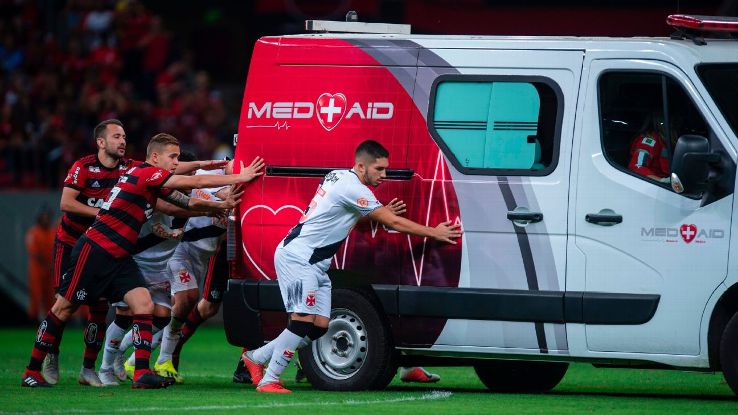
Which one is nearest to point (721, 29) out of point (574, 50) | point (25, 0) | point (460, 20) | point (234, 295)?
point (574, 50)

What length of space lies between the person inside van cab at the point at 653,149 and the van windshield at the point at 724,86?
0.32 metres

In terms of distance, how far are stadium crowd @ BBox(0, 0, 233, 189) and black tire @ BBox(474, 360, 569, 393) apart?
11.0 meters

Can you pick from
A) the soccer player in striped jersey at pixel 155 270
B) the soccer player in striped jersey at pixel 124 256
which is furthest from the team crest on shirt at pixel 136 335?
the soccer player in striped jersey at pixel 155 270

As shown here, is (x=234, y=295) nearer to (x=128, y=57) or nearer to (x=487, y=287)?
(x=487, y=287)

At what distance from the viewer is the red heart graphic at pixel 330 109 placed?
36.9 feet

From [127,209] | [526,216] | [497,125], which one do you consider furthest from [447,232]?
[127,209]

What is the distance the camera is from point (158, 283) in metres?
13.0

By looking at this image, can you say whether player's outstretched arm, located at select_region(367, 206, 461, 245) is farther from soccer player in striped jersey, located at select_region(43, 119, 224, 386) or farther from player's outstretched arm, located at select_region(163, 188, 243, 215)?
soccer player in striped jersey, located at select_region(43, 119, 224, 386)

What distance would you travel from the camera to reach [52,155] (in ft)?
73.8

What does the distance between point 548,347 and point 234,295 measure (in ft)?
7.97

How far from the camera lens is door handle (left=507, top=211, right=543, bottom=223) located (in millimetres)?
10719

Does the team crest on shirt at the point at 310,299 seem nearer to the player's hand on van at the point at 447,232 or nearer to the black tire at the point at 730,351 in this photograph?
the player's hand on van at the point at 447,232

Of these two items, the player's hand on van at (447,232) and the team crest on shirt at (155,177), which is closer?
the player's hand on van at (447,232)

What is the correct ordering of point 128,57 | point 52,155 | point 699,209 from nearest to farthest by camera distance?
point 699,209 < point 52,155 < point 128,57
